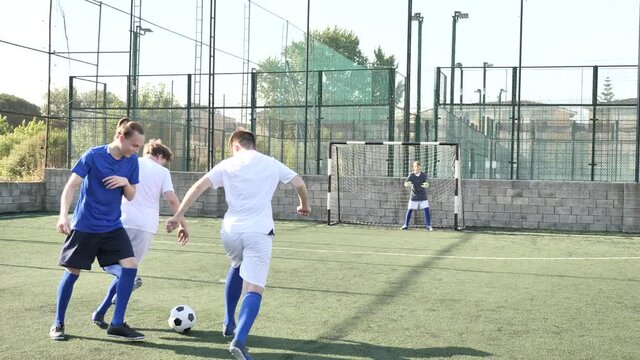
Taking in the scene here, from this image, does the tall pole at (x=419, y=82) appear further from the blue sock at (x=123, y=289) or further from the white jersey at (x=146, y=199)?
the blue sock at (x=123, y=289)

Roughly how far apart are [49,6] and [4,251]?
1079 cm

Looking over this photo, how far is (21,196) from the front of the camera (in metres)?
18.7

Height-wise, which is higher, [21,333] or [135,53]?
[135,53]

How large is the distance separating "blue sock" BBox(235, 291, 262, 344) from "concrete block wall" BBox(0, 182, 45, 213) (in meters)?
15.1

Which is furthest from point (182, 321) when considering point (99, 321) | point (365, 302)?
point (365, 302)

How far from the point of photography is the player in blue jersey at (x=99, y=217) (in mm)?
5359

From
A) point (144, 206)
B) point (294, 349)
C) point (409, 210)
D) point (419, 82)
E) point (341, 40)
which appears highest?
point (341, 40)

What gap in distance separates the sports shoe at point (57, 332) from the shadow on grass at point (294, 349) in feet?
0.30

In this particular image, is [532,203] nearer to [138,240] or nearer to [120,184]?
[138,240]

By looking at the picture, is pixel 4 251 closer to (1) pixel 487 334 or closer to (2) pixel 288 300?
(2) pixel 288 300

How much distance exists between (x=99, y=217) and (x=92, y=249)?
0.26 m

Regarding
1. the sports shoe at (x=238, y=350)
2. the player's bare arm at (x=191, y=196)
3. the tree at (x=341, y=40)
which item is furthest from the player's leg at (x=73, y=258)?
the tree at (x=341, y=40)

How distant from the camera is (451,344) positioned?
5.34 meters

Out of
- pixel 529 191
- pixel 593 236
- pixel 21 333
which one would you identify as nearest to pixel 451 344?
pixel 21 333
